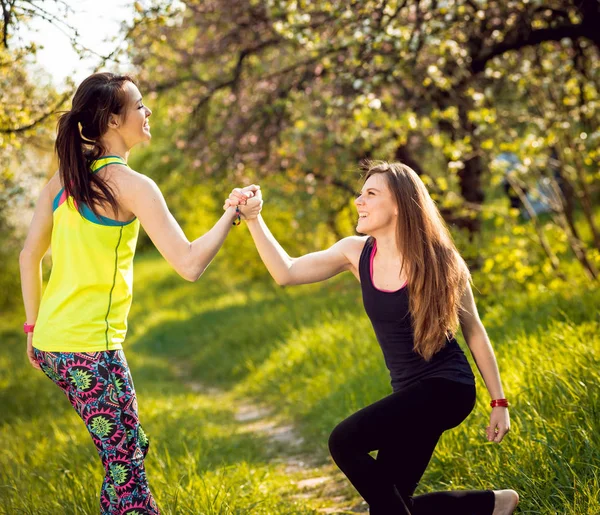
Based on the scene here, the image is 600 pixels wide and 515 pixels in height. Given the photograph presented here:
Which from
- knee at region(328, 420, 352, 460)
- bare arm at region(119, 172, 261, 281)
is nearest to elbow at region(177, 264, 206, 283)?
bare arm at region(119, 172, 261, 281)

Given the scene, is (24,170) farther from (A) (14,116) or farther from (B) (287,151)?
(A) (14,116)

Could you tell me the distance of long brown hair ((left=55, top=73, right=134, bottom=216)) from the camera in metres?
3.02

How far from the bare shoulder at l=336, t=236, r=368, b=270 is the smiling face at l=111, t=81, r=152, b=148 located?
95 cm

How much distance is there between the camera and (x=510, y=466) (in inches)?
143

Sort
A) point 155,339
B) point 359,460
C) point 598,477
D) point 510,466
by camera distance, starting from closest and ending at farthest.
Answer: point 359,460 < point 598,477 < point 510,466 < point 155,339

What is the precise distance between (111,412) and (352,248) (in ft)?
3.91

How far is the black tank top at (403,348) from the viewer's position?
311 cm

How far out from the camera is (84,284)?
2973 mm

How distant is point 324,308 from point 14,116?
506 cm

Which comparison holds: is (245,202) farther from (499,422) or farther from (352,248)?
(499,422)

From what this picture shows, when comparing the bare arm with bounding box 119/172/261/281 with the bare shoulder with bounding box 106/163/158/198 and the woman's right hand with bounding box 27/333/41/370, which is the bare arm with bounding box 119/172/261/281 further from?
the woman's right hand with bounding box 27/333/41/370

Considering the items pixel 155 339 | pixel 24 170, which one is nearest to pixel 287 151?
pixel 24 170

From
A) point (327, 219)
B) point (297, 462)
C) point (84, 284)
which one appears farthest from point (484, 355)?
point (327, 219)

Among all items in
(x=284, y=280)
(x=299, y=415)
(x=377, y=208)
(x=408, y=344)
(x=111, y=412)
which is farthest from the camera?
(x=299, y=415)
